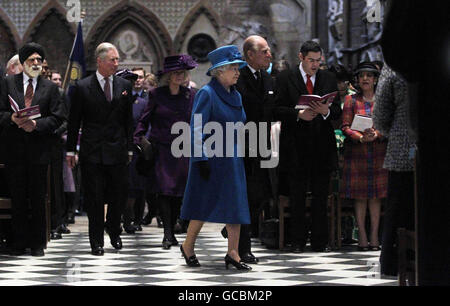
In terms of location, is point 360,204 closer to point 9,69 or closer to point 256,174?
point 256,174

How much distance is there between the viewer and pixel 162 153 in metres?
8.82

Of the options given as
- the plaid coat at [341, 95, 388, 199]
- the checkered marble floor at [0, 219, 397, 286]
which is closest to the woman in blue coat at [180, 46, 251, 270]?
the checkered marble floor at [0, 219, 397, 286]

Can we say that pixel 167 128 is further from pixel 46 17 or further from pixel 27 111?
pixel 46 17

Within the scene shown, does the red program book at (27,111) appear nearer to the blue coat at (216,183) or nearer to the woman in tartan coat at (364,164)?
the blue coat at (216,183)

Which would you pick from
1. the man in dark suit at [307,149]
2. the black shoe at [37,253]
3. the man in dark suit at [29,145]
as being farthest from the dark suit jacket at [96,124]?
the man in dark suit at [307,149]

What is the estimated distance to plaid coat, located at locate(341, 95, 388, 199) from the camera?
8633mm

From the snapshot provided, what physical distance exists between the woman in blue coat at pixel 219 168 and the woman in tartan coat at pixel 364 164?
1.98 m

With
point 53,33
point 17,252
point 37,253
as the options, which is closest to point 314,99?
Result: point 37,253

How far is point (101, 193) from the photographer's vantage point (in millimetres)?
8125

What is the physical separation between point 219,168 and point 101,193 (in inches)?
63.8

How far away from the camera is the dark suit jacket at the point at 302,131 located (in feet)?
27.4

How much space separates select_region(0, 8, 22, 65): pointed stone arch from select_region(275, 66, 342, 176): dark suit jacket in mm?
16892

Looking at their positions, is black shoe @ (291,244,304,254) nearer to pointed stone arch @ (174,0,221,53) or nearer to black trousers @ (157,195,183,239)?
black trousers @ (157,195,183,239)
